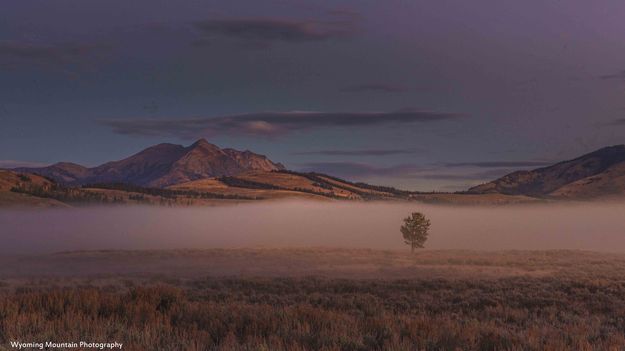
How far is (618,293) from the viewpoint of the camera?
2888 centimetres

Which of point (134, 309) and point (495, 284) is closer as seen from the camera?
point (134, 309)

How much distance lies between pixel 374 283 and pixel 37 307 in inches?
961

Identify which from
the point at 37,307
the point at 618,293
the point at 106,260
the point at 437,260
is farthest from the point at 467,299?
the point at 106,260

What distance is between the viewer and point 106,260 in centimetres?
7506

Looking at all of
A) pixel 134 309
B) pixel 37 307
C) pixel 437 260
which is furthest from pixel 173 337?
pixel 437 260

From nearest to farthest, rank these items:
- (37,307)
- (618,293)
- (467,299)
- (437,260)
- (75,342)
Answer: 1. (75,342)
2. (37,307)
3. (467,299)
4. (618,293)
5. (437,260)

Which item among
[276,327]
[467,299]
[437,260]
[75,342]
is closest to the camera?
[75,342]

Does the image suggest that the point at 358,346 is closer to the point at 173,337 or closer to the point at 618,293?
the point at 173,337

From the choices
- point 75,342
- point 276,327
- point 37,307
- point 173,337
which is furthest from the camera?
point 37,307

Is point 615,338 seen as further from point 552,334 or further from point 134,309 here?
point 134,309

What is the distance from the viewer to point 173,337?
33.5 feet

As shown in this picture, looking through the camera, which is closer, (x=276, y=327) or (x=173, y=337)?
(x=173, y=337)

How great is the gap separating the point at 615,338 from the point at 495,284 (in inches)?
871

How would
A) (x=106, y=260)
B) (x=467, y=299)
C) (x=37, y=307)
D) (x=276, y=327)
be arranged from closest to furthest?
(x=276, y=327), (x=37, y=307), (x=467, y=299), (x=106, y=260)
